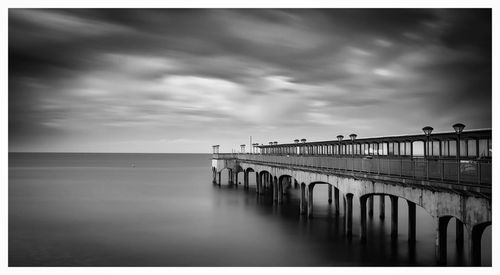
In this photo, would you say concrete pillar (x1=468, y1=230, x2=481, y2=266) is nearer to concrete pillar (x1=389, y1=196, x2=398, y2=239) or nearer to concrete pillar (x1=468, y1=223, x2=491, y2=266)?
concrete pillar (x1=468, y1=223, x2=491, y2=266)

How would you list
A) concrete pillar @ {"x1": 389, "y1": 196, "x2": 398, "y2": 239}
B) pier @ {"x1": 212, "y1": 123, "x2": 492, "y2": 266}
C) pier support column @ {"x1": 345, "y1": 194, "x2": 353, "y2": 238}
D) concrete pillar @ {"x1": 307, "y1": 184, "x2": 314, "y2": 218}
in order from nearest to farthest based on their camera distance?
pier @ {"x1": 212, "y1": 123, "x2": 492, "y2": 266}, pier support column @ {"x1": 345, "y1": 194, "x2": 353, "y2": 238}, concrete pillar @ {"x1": 389, "y1": 196, "x2": 398, "y2": 239}, concrete pillar @ {"x1": 307, "y1": 184, "x2": 314, "y2": 218}

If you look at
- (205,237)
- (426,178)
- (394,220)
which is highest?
(426,178)

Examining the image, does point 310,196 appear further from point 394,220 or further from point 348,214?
point 394,220

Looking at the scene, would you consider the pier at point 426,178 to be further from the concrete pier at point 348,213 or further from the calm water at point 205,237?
the calm water at point 205,237

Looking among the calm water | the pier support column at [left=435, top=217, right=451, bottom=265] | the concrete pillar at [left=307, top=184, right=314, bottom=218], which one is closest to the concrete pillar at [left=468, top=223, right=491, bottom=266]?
the pier support column at [left=435, top=217, right=451, bottom=265]

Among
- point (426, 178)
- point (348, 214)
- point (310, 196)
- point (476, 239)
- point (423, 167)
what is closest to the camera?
point (476, 239)

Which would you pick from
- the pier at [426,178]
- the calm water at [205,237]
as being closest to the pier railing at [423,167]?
the pier at [426,178]

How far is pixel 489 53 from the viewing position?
12484mm

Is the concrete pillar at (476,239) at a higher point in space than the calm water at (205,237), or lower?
higher

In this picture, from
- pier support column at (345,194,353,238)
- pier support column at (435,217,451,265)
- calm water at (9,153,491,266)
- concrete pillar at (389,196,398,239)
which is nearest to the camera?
pier support column at (435,217,451,265)

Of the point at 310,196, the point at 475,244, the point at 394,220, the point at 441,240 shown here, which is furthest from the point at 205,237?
the point at 475,244
